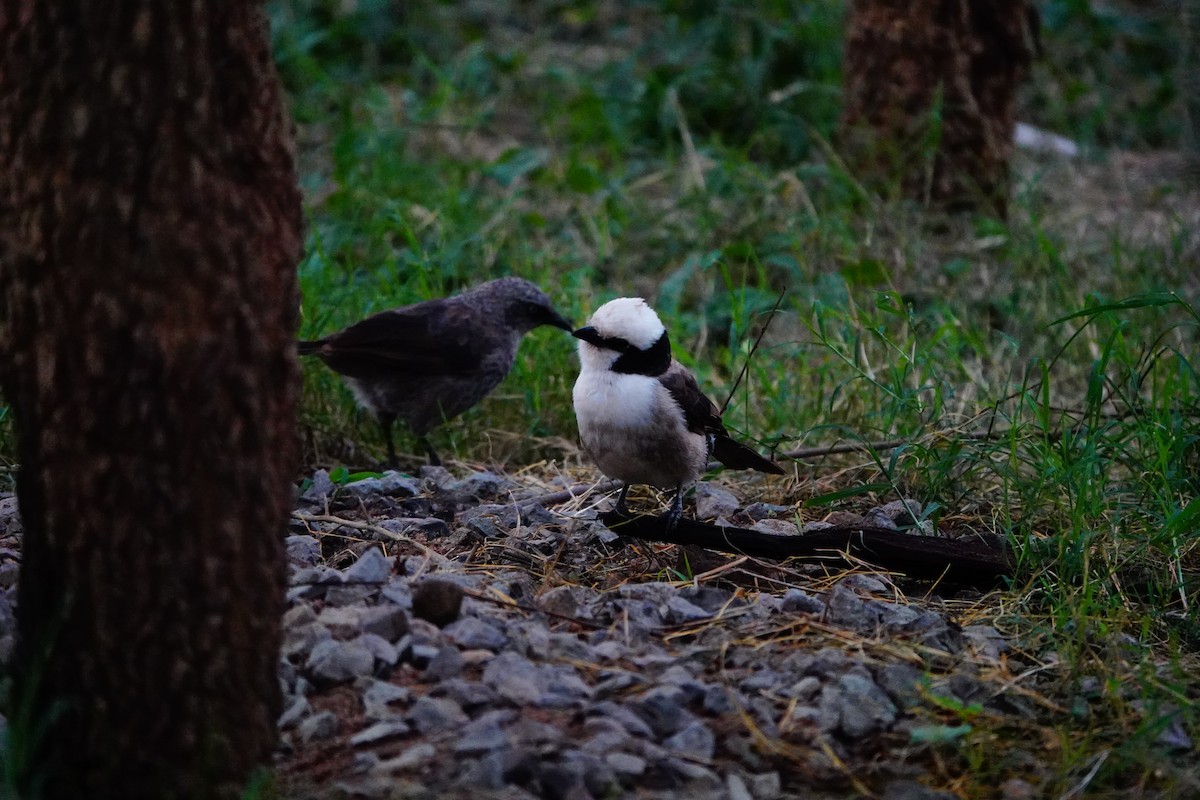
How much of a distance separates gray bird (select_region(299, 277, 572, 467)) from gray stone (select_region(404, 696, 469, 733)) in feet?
9.45

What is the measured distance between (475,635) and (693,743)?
662 millimetres

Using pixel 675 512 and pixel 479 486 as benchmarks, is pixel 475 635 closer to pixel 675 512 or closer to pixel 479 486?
pixel 675 512

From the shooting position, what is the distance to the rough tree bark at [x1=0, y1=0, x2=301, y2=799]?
2.66 meters

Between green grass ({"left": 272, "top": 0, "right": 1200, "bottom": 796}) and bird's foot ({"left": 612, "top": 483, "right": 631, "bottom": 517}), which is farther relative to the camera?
bird's foot ({"left": 612, "top": 483, "right": 631, "bottom": 517})

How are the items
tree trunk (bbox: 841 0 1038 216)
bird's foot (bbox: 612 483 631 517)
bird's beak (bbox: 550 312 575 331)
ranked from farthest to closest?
tree trunk (bbox: 841 0 1038 216), bird's beak (bbox: 550 312 575 331), bird's foot (bbox: 612 483 631 517)

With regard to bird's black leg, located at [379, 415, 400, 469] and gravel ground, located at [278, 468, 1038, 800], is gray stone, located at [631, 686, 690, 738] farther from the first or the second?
bird's black leg, located at [379, 415, 400, 469]

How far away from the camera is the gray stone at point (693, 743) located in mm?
3139

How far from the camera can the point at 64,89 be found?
8.75 ft

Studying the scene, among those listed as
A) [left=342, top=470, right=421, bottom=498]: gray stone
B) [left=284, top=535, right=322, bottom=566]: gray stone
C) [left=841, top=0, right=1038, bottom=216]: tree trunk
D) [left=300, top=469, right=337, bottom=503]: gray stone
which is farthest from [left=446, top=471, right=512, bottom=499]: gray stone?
[left=841, top=0, right=1038, bottom=216]: tree trunk

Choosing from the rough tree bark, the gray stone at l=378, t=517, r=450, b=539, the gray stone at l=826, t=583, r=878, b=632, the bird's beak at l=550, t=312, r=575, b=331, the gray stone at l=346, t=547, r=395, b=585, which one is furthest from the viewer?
the bird's beak at l=550, t=312, r=575, b=331

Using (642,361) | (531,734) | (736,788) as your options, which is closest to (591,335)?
(642,361)

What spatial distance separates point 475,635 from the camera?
3.50 m

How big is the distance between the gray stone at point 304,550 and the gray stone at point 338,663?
2.38ft

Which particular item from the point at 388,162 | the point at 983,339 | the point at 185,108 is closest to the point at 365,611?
the point at 185,108
